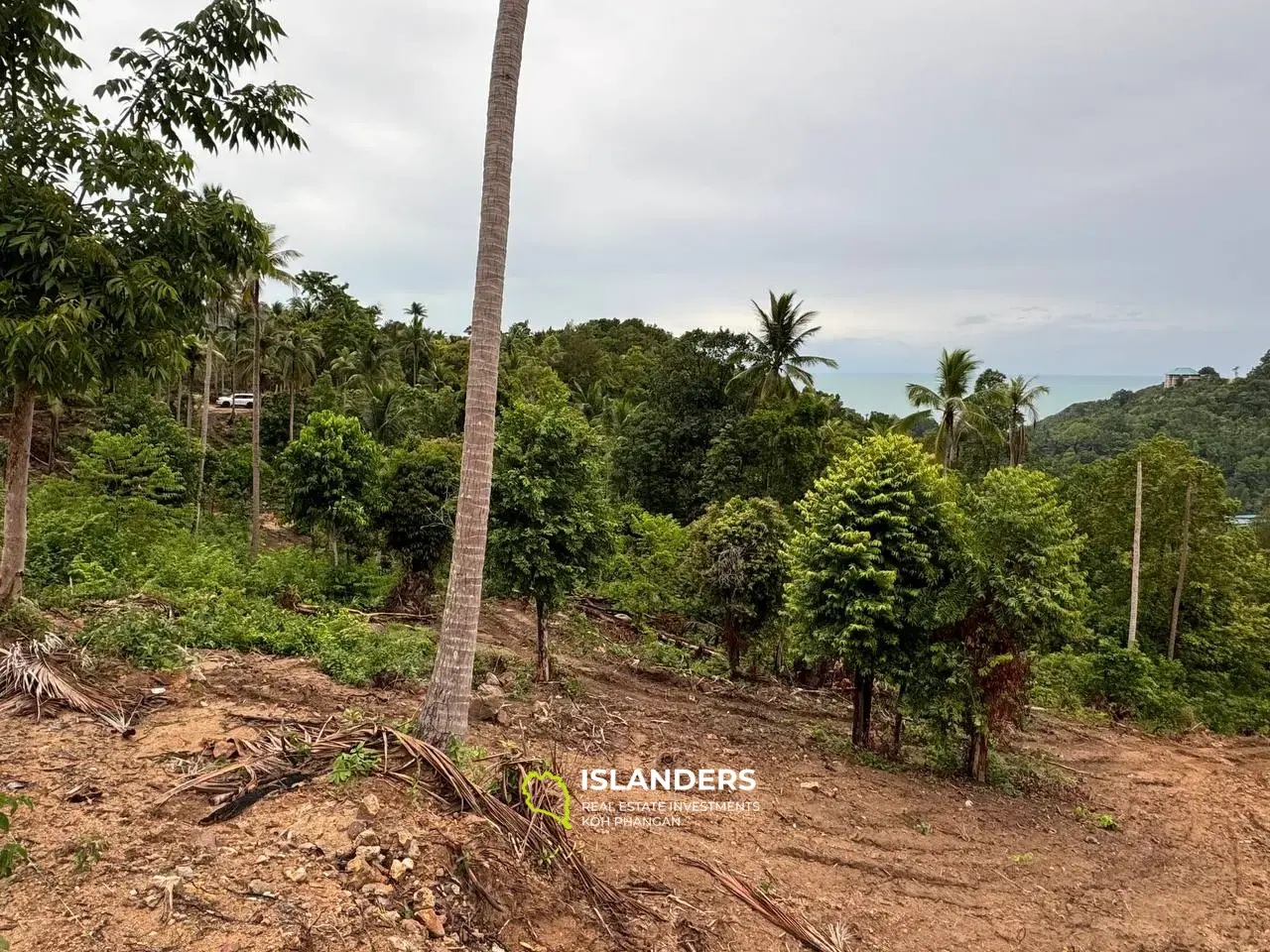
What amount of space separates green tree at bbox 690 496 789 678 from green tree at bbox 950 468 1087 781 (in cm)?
451

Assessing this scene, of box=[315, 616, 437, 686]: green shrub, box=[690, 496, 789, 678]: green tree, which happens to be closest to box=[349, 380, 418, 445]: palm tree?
box=[315, 616, 437, 686]: green shrub

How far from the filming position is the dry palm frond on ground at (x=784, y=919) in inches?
212

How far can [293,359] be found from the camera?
1172 inches

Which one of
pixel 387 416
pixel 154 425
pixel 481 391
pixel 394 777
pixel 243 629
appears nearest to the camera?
pixel 394 777

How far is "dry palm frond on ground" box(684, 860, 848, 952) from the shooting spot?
5383mm

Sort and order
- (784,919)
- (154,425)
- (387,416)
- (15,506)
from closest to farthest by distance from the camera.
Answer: (784,919) → (15,506) → (154,425) → (387,416)

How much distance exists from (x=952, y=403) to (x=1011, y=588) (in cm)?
1302

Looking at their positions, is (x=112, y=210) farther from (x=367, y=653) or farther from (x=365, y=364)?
(x=365, y=364)

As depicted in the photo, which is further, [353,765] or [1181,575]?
A: [1181,575]

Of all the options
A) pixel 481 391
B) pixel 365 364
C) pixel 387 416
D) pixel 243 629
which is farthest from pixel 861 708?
pixel 365 364

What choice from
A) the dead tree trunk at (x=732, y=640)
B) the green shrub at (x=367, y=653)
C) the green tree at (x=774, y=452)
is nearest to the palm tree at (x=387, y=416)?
the green tree at (x=774, y=452)

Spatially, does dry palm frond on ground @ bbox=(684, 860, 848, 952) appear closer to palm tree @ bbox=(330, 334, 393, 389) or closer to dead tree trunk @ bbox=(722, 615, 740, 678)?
dead tree trunk @ bbox=(722, 615, 740, 678)

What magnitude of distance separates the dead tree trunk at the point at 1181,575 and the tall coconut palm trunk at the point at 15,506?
25328mm

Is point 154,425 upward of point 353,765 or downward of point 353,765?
upward
